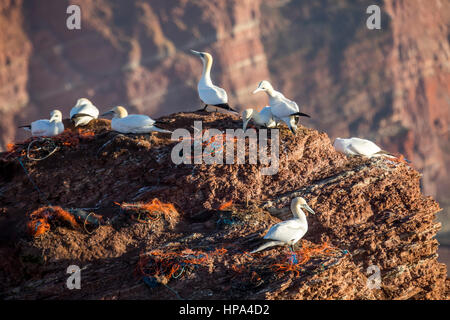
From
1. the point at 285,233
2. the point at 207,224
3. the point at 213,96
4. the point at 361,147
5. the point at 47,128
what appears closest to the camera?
the point at 285,233

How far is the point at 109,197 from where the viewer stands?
11.8m

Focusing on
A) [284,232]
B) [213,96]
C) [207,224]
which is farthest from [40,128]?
[284,232]

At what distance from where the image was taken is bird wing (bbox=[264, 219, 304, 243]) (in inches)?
387

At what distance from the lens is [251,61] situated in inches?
2586

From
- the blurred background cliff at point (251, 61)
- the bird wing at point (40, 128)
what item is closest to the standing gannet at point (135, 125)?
the bird wing at point (40, 128)

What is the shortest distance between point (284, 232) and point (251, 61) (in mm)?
57596

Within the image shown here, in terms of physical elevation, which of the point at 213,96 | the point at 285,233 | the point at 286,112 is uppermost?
the point at 213,96

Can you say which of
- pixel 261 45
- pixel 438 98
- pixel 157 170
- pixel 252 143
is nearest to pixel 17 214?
pixel 157 170

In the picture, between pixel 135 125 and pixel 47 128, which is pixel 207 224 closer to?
pixel 135 125

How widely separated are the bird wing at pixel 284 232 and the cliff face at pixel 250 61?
174 feet

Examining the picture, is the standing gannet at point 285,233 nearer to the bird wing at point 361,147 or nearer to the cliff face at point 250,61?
the bird wing at point 361,147

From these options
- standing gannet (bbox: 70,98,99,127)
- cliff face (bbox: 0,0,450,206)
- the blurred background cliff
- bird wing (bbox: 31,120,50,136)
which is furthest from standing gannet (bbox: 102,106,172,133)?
cliff face (bbox: 0,0,450,206)

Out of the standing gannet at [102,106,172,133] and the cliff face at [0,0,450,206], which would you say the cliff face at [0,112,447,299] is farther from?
the cliff face at [0,0,450,206]
